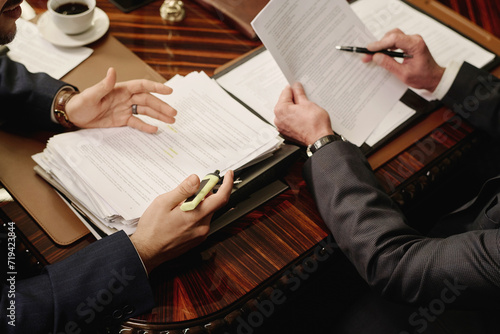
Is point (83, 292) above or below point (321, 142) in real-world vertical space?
below

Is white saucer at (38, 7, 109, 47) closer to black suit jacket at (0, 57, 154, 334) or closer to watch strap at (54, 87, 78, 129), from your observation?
watch strap at (54, 87, 78, 129)

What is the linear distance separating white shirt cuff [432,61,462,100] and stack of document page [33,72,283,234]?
1.59ft

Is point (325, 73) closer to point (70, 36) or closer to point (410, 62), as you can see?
point (410, 62)

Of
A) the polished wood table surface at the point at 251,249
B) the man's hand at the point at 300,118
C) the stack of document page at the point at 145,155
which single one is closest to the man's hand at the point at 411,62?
the polished wood table surface at the point at 251,249

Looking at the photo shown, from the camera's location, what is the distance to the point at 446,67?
3.60 feet

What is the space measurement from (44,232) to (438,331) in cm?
84

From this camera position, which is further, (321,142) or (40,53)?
(40,53)

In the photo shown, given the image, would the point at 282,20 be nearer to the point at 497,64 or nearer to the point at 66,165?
the point at 66,165

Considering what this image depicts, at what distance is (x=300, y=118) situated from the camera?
94 centimetres

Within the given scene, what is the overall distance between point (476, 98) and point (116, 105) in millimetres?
874

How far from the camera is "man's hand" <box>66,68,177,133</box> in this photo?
915 mm

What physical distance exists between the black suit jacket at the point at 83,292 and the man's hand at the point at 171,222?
0.03 metres

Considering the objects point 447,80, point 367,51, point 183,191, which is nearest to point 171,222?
point 183,191

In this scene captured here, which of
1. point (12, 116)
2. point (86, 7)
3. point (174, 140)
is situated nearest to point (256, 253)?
point (174, 140)
